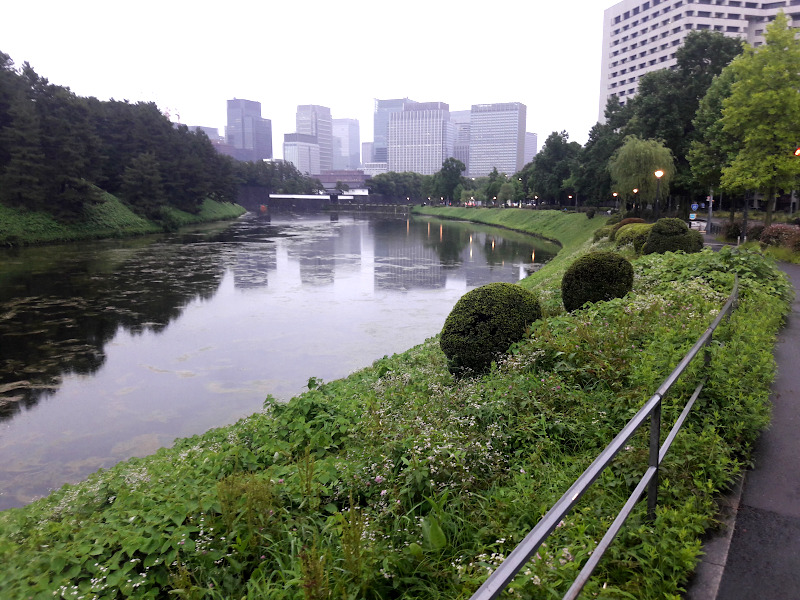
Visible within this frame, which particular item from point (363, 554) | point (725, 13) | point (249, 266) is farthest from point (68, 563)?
→ point (725, 13)

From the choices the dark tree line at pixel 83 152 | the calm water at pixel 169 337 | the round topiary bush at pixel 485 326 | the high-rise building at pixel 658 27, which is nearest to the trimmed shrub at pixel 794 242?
the calm water at pixel 169 337

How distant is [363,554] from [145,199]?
58458 mm

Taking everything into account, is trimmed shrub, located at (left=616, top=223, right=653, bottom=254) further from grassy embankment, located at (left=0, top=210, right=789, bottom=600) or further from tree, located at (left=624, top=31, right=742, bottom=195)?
tree, located at (left=624, top=31, right=742, bottom=195)

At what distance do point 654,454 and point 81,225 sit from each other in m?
50.8

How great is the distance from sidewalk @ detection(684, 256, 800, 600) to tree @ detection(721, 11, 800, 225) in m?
23.7

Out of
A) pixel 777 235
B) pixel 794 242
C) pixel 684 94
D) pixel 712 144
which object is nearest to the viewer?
pixel 794 242

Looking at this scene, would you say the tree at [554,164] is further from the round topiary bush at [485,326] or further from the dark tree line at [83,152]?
the round topiary bush at [485,326]

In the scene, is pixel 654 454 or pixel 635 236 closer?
pixel 654 454

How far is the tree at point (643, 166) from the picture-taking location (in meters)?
36.8

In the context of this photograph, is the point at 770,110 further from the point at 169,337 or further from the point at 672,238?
the point at 169,337

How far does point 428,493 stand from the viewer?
4109 millimetres

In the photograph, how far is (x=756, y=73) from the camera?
23.4 metres

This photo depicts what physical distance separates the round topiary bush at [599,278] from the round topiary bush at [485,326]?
1682 mm

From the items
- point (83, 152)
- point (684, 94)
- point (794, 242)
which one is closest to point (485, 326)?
point (794, 242)
